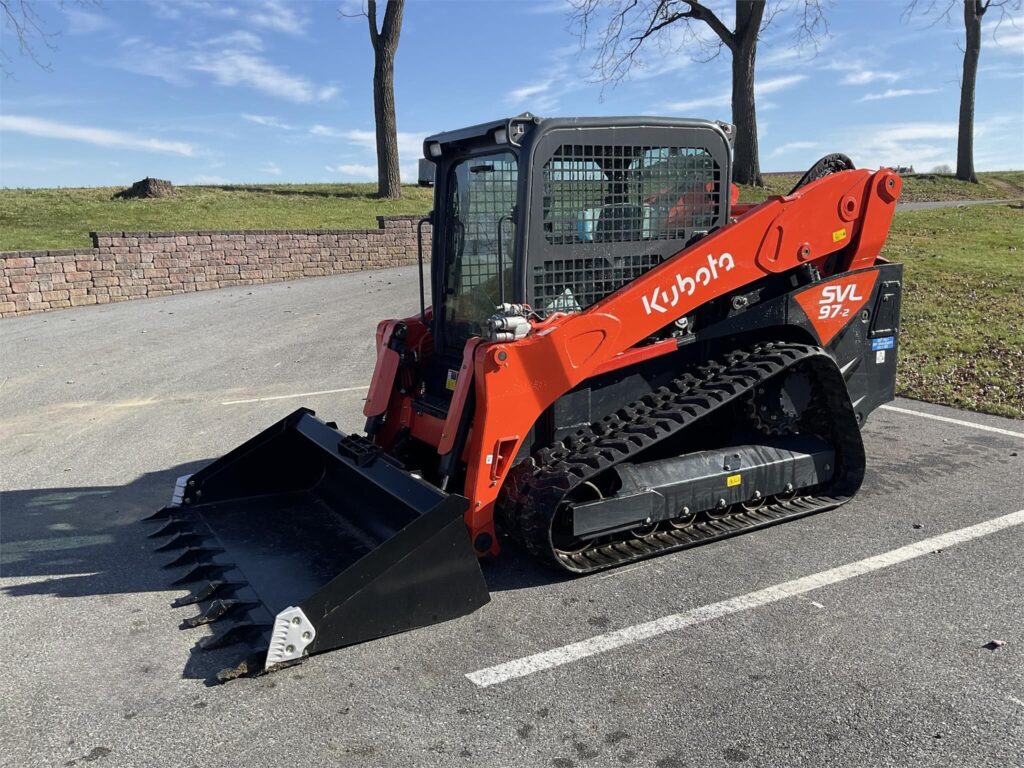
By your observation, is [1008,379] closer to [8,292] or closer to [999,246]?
[999,246]

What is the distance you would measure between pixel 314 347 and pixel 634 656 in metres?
8.11

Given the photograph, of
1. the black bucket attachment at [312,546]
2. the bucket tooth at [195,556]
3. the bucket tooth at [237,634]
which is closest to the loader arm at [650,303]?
the black bucket attachment at [312,546]

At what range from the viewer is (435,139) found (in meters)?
5.13

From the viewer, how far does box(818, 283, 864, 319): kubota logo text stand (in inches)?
211

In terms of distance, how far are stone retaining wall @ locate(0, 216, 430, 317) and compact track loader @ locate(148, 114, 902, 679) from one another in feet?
34.0

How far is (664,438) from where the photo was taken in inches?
176

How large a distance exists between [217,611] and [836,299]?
4025 millimetres

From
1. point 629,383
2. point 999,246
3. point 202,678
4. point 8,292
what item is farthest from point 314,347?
point 999,246

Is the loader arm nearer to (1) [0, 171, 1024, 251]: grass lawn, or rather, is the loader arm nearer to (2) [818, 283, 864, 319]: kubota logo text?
(2) [818, 283, 864, 319]: kubota logo text

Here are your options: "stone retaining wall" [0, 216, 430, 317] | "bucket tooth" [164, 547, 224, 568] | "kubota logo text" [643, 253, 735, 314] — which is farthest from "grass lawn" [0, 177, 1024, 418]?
"bucket tooth" [164, 547, 224, 568]

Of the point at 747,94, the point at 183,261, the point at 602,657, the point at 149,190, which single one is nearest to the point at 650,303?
the point at 602,657

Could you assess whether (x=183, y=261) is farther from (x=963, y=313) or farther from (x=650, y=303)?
(x=650, y=303)

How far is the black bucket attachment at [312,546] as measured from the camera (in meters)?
3.58

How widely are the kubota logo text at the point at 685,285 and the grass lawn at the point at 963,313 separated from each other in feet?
13.9
